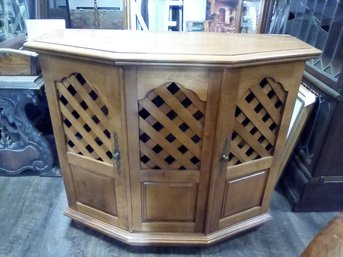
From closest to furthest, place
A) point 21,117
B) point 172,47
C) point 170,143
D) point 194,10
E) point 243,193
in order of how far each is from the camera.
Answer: point 172,47 < point 170,143 < point 243,193 < point 21,117 < point 194,10

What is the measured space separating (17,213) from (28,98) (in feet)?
2.27

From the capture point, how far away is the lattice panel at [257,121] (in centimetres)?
→ 114

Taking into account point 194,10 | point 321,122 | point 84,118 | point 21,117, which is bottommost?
point 21,117

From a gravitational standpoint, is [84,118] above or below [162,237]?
above

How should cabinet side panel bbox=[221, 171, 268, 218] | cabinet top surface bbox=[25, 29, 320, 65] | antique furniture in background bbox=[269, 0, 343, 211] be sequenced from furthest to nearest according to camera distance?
antique furniture in background bbox=[269, 0, 343, 211] → cabinet side panel bbox=[221, 171, 268, 218] → cabinet top surface bbox=[25, 29, 320, 65]

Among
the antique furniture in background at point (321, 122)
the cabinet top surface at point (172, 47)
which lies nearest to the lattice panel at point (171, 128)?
the cabinet top surface at point (172, 47)

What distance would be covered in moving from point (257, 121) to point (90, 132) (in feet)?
2.39

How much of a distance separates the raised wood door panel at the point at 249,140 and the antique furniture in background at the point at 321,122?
1.20 ft

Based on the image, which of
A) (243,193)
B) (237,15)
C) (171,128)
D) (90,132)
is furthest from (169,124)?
(237,15)

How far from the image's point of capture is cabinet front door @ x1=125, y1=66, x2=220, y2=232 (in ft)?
3.37

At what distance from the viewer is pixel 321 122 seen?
1542 mm

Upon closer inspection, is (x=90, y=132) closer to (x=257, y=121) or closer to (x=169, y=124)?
(x=169, y=124)

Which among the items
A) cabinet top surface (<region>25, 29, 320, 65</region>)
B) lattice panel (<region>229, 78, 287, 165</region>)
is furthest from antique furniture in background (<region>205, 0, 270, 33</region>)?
lattice panel (<region>229, 78, 287, 165</region>)

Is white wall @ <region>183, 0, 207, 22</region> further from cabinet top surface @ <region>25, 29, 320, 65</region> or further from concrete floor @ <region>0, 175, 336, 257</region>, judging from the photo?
concrete floor @ <region>0, 175, 336, 257</region>
